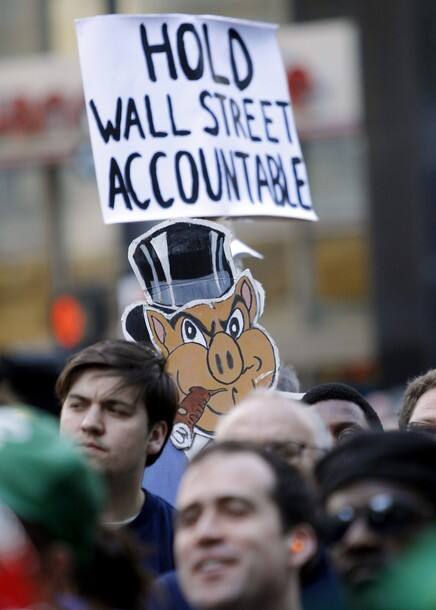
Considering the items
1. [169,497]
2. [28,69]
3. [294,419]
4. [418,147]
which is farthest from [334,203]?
[294,419]

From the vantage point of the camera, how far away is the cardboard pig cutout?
5316 millimetres

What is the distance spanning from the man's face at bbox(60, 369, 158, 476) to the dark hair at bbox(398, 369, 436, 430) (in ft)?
3.65

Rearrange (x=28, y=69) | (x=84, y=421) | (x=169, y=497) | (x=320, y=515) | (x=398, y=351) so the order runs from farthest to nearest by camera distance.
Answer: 1. (x=28, y=69)
2. (x=398, y=351)
3. (x=169, y=497)
4. (x=84, y=421)
5. (x=320, y=515)

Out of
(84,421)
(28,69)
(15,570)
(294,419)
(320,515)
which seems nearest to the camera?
(15,570)

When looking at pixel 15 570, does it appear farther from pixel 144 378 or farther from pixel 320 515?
pixel 144 378

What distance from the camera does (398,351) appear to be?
19875 mm

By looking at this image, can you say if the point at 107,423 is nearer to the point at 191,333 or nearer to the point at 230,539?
the point at 191,333

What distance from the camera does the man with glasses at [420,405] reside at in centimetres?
520

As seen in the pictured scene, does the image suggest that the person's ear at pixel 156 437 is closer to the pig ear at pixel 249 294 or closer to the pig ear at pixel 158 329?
the pig ear at pixel 158 329

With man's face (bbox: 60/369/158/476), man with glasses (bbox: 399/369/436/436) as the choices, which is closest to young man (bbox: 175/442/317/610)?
man's face (bbox: 60/369/158/476)

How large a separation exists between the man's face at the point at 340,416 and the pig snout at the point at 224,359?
319 millimetres

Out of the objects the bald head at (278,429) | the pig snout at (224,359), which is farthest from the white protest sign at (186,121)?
the bald head at (278,429)

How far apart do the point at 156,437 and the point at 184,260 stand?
0.93 m

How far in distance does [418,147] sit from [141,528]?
15.9m
